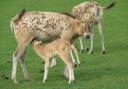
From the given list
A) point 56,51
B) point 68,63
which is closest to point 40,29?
point 56,51

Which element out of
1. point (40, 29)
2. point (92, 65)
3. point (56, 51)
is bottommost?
point (92, 65)

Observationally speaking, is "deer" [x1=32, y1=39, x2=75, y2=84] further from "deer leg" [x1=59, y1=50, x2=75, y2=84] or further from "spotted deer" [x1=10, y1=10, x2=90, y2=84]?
"spotted deer" [x1=10, y1=10, x2=90, y2=84]

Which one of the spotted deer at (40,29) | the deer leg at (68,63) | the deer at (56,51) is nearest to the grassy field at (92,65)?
the deer leg at (68,63)

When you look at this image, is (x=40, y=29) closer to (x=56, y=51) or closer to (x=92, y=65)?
(x=56, y=51)

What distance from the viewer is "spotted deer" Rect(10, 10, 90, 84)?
15.0m

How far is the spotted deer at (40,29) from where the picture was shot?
15041mm

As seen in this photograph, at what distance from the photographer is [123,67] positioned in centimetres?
1694

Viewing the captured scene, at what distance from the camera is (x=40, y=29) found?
15242 mm

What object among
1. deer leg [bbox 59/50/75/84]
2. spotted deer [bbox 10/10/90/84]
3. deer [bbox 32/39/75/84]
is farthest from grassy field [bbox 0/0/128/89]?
spotted deer [bbox 10/10/90/84]

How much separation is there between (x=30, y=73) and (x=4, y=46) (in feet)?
20.0

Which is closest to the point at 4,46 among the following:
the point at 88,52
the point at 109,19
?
the point at 88,52

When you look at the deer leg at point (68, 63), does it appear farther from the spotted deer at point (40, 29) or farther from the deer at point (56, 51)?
the spotted deer at point (40, 29)

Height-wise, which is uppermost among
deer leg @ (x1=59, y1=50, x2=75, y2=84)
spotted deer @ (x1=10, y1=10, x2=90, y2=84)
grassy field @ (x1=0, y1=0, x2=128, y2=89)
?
spotted deer @ (x1=10, y1=10, x2=90, y2=84)

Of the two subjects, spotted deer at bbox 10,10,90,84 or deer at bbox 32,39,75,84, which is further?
spotted deer at bbox 10,10,90,84
